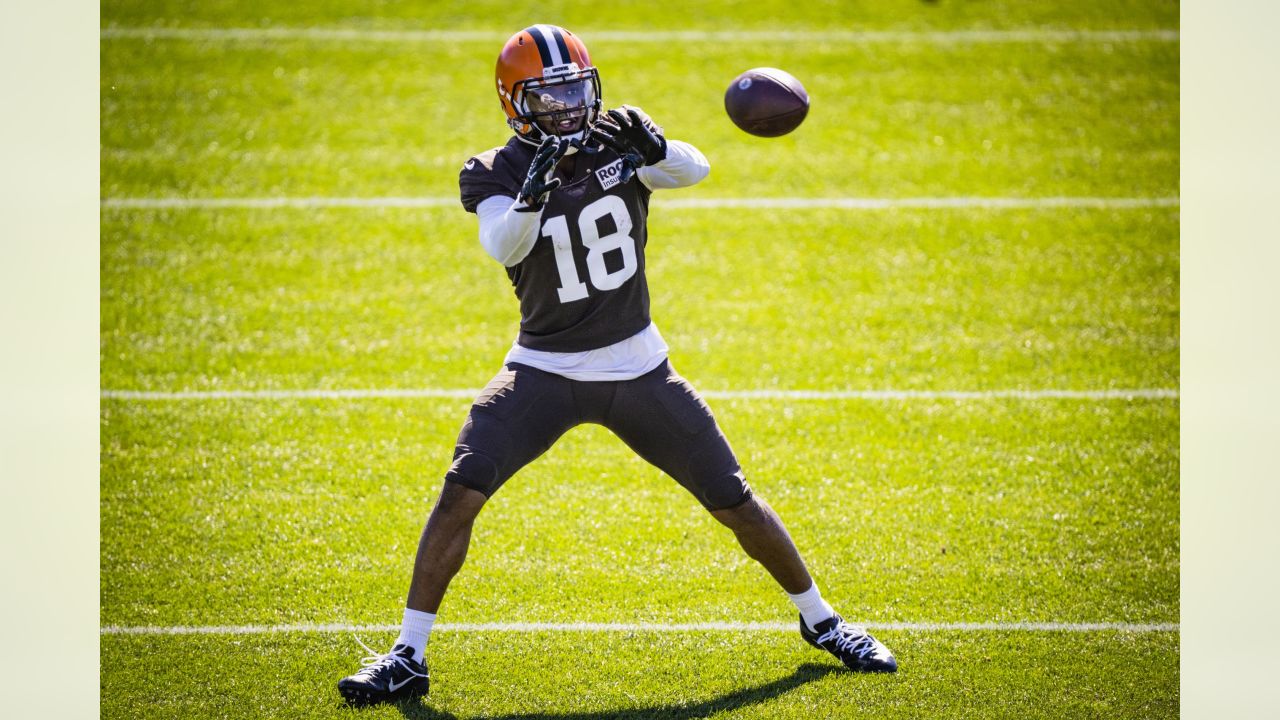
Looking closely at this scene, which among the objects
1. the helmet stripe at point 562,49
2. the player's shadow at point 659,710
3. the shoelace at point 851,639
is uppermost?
the helmet stripe at point 562,49

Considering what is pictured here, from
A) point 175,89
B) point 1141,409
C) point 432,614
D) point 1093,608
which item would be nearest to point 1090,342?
point 1141,409

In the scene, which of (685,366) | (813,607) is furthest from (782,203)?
(813,607)

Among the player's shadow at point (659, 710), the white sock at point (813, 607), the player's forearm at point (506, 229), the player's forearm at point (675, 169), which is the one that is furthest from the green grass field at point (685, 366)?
the player's forearm at point (675, 169)

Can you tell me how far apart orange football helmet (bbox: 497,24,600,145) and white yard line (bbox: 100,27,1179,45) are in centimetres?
529

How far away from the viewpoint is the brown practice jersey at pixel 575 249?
11.0ft

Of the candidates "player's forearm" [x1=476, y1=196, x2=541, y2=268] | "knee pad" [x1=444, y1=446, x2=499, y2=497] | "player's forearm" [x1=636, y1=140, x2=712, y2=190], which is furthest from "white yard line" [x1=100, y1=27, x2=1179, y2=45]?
"knee pad" [x1=444, y1=446, x2=499, y2=497]

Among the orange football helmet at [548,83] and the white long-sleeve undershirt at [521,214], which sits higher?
the orange football helmet at [548,83]

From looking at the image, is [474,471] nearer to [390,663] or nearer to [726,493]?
[390,663]

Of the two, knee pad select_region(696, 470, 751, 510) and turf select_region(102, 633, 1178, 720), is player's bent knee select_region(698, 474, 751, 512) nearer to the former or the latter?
knee pad select_region(696, 470, 751, 510)

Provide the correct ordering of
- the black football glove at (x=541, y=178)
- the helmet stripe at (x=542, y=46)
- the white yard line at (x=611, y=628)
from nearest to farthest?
the black football glove at (x=541, y=178) < the helmet stripe at (x=542, y=46) < the white yard line at (x=611, y=628)

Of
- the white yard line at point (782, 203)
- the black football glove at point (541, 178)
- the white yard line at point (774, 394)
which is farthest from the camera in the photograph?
the white yard line at point (782, 203)

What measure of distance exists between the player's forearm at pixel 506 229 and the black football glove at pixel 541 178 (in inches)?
1.1

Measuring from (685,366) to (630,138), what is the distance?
245 cm

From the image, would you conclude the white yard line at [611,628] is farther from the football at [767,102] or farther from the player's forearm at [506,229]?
the football at [767,102]
